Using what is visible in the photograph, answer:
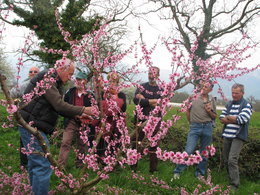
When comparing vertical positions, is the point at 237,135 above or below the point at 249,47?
below

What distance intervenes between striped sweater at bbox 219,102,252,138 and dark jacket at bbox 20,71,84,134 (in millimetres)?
2761

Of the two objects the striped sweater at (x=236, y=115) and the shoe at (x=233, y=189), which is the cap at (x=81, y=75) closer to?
the striped sweater at (x=236, y=115)

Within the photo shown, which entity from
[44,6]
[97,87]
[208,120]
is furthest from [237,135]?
[44,6]

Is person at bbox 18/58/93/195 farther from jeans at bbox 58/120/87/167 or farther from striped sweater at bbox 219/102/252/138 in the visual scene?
striped sweater at bbox 219/102/252/138

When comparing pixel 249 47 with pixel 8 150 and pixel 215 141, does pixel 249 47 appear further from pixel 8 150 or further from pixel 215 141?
pixel 8 150

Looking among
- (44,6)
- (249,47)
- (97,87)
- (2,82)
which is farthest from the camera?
(44,6)

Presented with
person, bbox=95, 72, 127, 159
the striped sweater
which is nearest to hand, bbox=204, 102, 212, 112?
the striped sweater

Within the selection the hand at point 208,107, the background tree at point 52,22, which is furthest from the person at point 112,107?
the background tree at point 52,22

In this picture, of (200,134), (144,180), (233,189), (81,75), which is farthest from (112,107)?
(233,189)

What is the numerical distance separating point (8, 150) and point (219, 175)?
15.5 feet

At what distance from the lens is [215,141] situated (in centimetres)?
557

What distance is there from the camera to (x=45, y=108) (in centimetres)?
262

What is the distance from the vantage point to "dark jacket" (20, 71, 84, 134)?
99.0 inches

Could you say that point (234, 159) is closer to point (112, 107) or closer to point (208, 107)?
point (208, 107)
